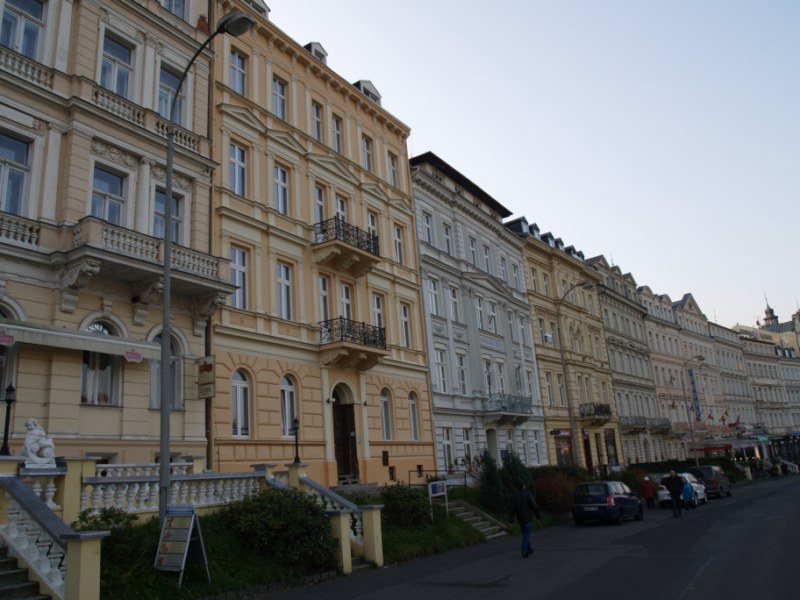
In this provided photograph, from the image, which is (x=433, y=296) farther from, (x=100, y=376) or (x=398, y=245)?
(x=100, y=376)

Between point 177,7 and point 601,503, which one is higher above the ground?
point 177,7

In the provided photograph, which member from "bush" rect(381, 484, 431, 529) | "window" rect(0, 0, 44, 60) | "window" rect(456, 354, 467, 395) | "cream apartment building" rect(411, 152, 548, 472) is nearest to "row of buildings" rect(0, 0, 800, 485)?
"window" rect(0, 0, 44, 60)

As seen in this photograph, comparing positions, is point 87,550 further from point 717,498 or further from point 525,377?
point 717,498

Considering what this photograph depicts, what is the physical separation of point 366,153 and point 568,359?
22.9 m

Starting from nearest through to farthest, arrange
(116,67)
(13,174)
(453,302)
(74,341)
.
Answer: (74,341) → (13,174) → (116,67) → (453,302)

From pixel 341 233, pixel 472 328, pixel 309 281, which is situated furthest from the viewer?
pixel 472 328

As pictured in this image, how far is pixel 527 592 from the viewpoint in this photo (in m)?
11.4

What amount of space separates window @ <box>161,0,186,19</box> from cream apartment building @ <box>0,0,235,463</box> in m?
1.11

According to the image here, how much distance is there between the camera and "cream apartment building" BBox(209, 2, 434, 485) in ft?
68.2

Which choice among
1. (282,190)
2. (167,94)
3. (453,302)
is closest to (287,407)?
(282,190)

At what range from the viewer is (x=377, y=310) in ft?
91.2

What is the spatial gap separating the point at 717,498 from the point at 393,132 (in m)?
27.5

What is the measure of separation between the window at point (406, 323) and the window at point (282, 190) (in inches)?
308

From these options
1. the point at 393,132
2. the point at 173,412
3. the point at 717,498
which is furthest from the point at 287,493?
the point at 717,498
